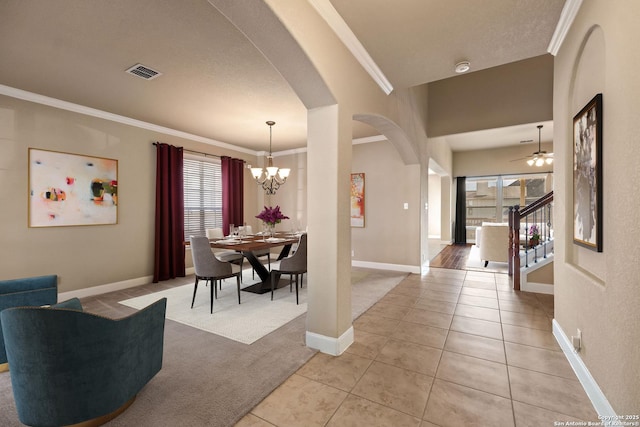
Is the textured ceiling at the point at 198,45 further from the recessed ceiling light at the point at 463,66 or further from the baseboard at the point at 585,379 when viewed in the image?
the baseboard at the point at 585,379

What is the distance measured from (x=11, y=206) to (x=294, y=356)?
3929mm

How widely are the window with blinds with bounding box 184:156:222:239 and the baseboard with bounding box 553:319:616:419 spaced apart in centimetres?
552

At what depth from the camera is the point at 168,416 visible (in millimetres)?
1662

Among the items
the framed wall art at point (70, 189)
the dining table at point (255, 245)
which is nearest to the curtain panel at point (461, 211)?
the dining table at point (255, 245)

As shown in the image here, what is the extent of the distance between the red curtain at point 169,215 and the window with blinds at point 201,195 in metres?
0.30

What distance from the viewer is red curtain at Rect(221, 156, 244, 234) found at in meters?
6.05

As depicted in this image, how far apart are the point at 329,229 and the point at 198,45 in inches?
79.5

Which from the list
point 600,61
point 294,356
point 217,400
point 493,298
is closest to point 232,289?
point 294,356

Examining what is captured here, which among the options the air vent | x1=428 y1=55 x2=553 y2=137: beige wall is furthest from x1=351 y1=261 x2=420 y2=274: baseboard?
the air vent

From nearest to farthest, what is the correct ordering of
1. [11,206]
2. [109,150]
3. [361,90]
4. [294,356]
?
[294,356], [361,90], [11,206], [109,150]

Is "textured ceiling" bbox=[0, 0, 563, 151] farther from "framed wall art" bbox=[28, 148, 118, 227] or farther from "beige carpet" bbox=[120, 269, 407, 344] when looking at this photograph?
"beige carpet" bbox=[120, 269, 407, 344]

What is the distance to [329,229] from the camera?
7.86ft

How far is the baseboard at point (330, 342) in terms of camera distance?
238 centimetres

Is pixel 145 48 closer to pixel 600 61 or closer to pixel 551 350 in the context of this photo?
pixel 600 61
